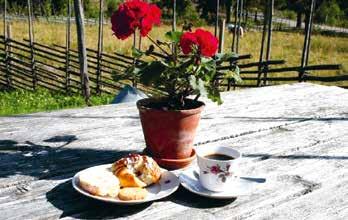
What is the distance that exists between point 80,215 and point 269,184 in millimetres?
544

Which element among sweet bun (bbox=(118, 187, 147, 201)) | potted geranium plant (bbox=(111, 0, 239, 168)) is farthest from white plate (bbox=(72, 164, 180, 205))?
potted geranium plant (bbox=(111, 0, 239, 168))

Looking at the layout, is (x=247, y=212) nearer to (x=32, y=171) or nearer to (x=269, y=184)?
(x=269, y=184)

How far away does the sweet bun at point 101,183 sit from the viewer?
1.10 m

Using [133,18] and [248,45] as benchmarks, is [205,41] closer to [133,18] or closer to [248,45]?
[133,18]

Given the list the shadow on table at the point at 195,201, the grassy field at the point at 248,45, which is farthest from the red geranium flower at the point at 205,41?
the grassy field at the point at 248,45

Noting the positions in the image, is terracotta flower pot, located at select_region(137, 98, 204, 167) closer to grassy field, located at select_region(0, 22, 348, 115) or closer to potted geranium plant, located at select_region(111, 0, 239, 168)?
potted geranium plant, located at select_region(111, 0, 239, 168)

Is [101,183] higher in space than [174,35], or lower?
lower

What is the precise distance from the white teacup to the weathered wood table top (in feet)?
0.14

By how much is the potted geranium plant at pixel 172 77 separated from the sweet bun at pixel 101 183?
9.0 inches

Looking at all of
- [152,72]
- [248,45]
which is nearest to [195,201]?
[152,72]

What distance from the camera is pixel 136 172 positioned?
117 cm

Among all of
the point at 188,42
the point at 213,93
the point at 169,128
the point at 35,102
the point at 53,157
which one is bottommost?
the point at 35,102

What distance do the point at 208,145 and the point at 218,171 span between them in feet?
1.51

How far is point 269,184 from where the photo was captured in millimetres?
1301
